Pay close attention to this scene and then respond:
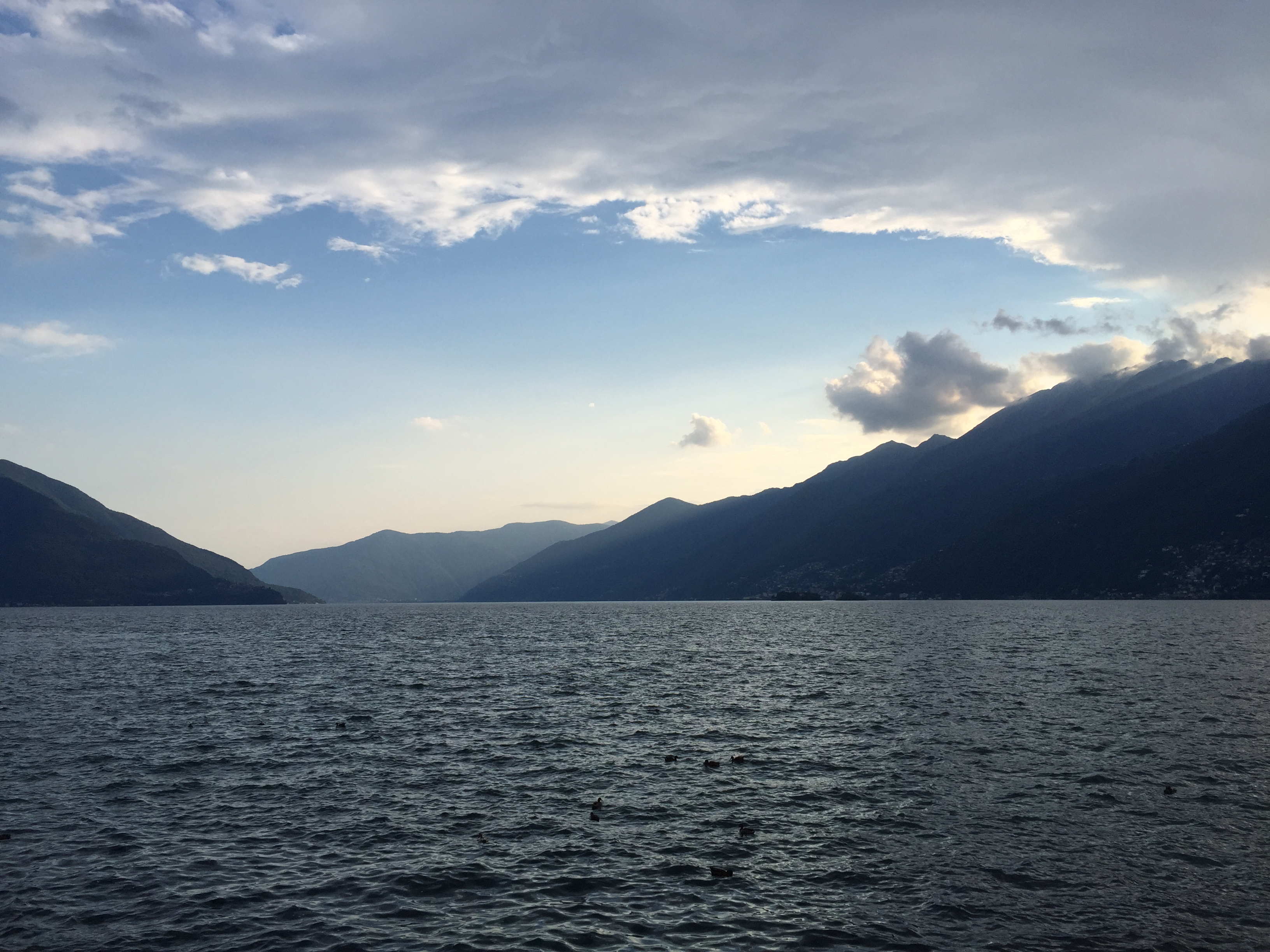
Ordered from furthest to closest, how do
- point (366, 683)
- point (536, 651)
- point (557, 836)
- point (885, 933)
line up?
1. point (536, 651)
2. point (366, 683)
3. point (557, 836)
4. point (885, 933)

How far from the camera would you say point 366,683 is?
92.4m

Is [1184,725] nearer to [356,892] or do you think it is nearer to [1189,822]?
[1189,822]

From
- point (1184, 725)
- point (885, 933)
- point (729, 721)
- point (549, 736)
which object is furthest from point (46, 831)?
point (1184, 725)

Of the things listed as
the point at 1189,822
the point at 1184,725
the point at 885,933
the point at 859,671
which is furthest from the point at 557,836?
the point at 859,671

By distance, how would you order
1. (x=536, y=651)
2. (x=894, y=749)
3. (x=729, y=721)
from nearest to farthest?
(x=894, y=749) → (x=729, y=721) → (x=536, y=651)

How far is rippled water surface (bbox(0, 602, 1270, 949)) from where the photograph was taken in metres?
26.7

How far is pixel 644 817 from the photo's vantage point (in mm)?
38375

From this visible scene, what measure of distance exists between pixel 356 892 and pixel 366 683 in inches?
2636

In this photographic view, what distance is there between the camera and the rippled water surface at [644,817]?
26.7m

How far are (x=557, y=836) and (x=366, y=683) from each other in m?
63.7

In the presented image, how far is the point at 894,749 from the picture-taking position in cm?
5253

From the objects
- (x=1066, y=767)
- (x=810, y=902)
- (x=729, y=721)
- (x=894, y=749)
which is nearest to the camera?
(x=810, y=902)

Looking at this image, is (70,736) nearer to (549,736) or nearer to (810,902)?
(549,736)

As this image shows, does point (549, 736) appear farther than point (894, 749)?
Yes
